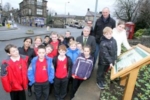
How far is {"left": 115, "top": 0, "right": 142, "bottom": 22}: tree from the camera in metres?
21.2

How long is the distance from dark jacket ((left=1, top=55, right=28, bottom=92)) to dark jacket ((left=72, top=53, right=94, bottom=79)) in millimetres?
1167

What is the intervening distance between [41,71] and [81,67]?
38.0 inches

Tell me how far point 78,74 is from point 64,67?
39cm

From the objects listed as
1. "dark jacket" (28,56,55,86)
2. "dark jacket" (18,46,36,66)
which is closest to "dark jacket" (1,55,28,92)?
"dark jacket" (28,56,55,86)

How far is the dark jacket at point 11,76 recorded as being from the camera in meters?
3.10

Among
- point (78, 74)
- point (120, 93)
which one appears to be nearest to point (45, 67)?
point (78, 74)

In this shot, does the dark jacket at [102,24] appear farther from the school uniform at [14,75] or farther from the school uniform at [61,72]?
the school uniform at [14,75]

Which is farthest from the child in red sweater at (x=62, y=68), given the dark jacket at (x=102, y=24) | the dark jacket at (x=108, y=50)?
the dark jacket at (x=102, y=24)

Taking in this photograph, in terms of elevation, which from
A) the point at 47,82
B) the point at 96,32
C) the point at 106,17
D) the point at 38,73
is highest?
the point at 106,17

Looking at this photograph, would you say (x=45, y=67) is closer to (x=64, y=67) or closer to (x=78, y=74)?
(x=64, y=67)

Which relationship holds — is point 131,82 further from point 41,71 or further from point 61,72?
point 41,71

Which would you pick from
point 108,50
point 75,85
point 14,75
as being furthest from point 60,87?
point 108,50

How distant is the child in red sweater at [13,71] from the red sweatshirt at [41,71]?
255mm

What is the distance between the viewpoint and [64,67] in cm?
372
